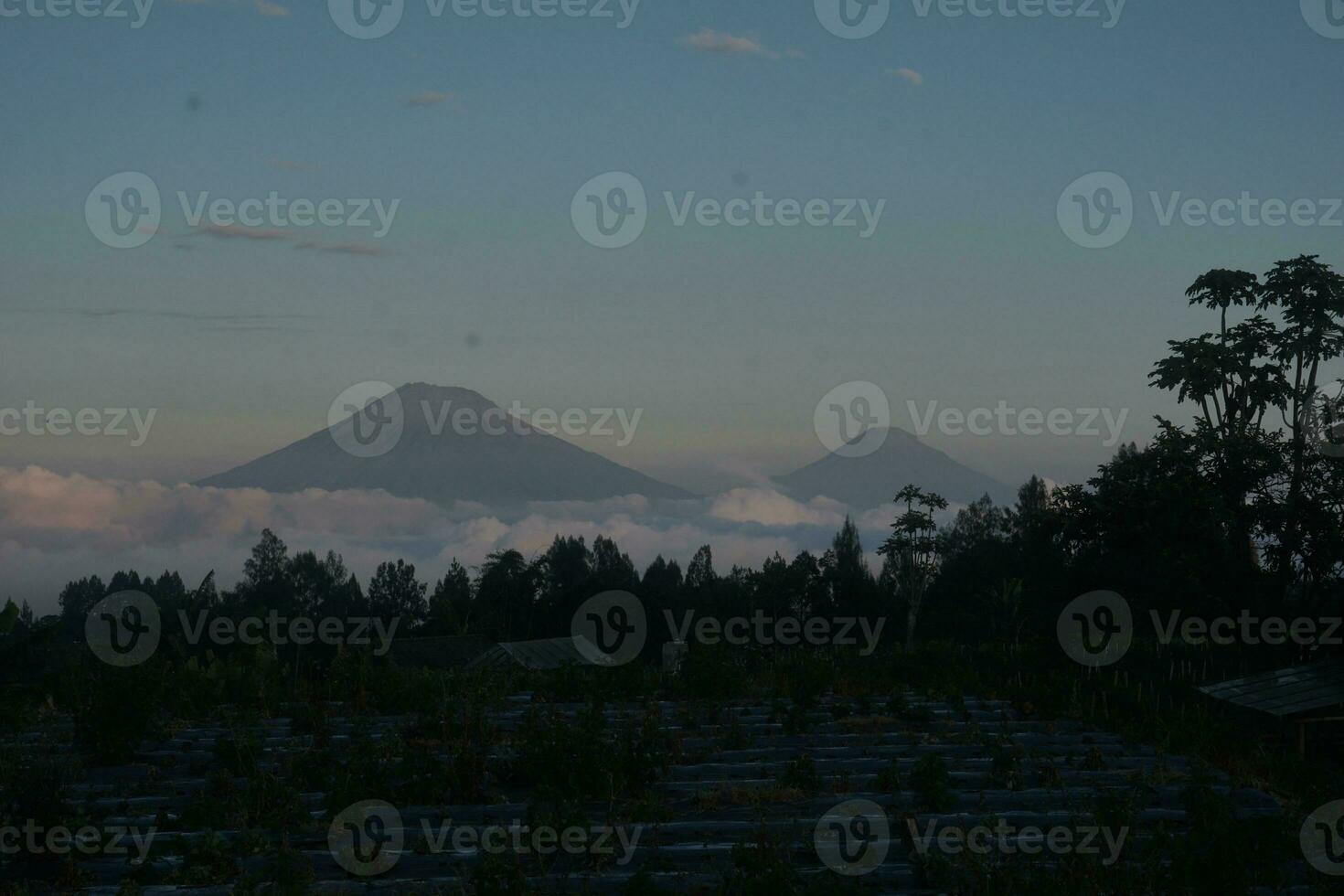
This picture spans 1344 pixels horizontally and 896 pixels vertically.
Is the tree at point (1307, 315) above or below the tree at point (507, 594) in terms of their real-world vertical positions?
above

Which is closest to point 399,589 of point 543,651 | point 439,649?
point 439,649

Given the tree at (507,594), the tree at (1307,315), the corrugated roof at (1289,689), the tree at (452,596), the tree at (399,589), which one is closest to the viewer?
the corrugated roof at (1289,689)

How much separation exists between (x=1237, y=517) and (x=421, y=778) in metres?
25.7

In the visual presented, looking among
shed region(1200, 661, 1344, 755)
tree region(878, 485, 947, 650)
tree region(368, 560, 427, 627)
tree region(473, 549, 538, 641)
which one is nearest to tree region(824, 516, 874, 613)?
tree region(878, 485, 947, 650)

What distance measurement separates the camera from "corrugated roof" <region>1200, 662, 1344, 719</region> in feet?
45.9

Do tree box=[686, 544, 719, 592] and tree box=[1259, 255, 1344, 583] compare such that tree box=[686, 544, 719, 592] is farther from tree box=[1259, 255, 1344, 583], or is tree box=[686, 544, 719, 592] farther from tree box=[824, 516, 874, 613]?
tree box=[1259, 255, 1344, 583]

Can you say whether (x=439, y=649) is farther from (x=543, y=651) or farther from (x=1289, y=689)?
(x=1289, y=689)

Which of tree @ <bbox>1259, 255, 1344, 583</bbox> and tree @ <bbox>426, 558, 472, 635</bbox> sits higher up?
tree @ <bbox>1259, 255, 1344, 583</bbox>

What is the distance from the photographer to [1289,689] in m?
14.5

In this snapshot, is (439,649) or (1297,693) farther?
(439,649)

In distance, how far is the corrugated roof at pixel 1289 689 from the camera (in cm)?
1400

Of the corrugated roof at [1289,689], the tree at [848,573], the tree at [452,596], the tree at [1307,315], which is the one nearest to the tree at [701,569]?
the tree at [848,573]

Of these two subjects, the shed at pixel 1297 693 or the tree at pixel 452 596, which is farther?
the tree at pixel 452 596

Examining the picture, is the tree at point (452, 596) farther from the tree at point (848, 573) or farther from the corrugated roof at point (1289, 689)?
the corrugated roof at point (1289, 689)
